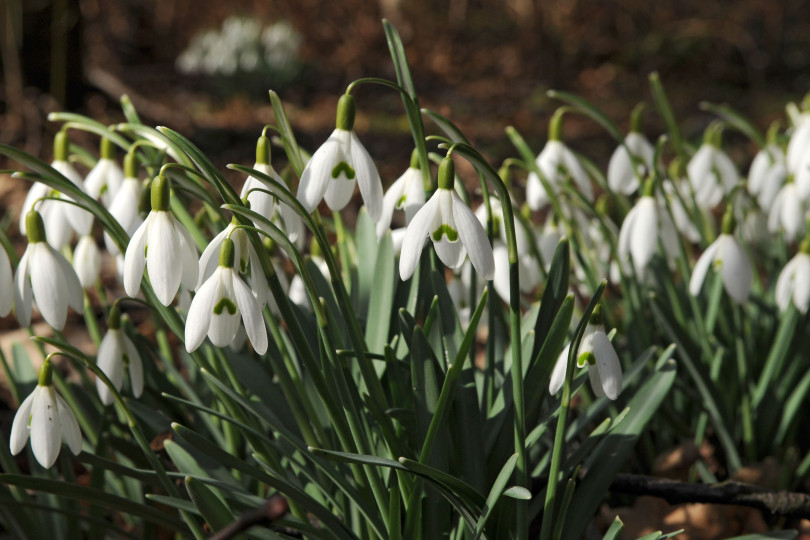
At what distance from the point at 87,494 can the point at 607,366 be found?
67 cm

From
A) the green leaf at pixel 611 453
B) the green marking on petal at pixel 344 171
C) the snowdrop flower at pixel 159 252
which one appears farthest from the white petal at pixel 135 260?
the green leaf at pixel 611 453

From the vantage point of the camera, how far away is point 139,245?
2.99 ft

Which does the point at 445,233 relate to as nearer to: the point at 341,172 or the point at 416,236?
the point at 416,236

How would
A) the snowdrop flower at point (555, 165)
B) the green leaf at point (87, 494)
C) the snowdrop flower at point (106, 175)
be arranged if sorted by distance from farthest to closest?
the snowdrop flower at point (555, 165)
the snowdrop flower at point (106, 175)
the green leaf at point (87, 494)

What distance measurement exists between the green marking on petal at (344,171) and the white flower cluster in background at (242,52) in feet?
20.2

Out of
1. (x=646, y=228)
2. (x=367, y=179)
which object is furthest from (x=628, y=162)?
(x=367, y=179)

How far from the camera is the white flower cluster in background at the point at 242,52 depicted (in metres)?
6.95

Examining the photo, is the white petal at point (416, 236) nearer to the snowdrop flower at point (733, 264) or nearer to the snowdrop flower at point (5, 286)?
the snowdrop flower at point (5, 286)

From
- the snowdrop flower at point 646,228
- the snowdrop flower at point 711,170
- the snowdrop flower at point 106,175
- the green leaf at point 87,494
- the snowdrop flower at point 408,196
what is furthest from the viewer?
the snowdrop flower at point 711,170

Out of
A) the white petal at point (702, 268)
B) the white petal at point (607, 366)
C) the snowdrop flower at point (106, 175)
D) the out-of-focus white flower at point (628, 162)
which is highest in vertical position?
the snowdrop flower at point (106, 175)

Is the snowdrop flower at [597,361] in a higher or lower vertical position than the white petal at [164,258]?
lower

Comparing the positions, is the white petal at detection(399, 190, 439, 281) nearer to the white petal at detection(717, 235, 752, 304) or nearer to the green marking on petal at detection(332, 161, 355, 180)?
the green marking on petal at detection(332, 161, 355, 180)

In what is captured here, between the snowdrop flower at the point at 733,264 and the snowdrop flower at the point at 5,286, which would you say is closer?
the snowdrop flower at the point at 5,286

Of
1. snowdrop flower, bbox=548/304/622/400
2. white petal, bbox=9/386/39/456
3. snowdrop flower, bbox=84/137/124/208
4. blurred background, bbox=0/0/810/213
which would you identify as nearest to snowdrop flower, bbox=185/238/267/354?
white petal, bbox=9/386/39/456
